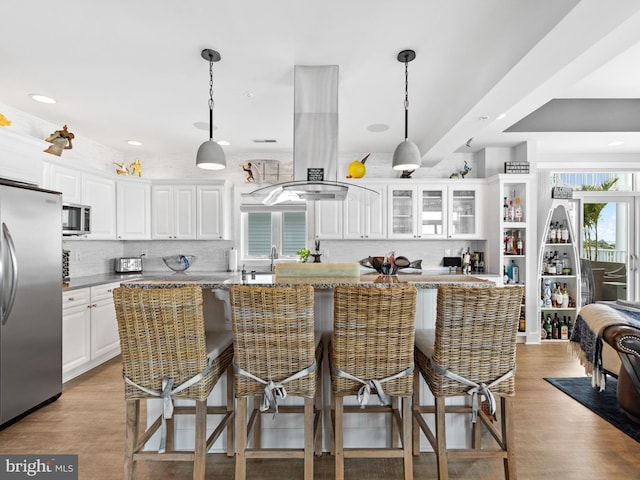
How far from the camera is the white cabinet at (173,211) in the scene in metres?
4.89

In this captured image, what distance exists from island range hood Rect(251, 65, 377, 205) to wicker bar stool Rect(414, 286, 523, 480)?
1.37m

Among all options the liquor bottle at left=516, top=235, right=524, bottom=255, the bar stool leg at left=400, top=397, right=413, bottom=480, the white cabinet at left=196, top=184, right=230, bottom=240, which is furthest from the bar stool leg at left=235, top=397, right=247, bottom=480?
the liquor bottle at left=516, top=235, right=524, bottom=255

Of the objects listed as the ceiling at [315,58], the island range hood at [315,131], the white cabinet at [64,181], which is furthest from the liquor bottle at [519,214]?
the white cabinet at [64,181]

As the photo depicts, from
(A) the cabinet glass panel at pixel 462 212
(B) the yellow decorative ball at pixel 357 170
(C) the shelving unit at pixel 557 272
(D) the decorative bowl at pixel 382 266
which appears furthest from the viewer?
(A) the cabinet glass panel at pixel 462 212

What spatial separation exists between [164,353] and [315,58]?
2.16 m

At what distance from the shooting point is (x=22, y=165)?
3084 millimetres

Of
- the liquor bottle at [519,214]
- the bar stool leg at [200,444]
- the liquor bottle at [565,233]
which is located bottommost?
the bar stool leg at [200,444]

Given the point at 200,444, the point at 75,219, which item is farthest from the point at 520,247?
the point at 75,219

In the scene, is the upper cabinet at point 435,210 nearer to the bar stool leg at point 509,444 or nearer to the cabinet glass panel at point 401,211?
the cabinet glass panel at point 401,211

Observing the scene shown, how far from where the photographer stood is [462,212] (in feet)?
15.9

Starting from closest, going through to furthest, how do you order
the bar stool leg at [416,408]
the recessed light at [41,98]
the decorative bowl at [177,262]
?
the bar stool leg at [416,408] < the recessed light at [41,98] < the decorative bowl at [177,262]

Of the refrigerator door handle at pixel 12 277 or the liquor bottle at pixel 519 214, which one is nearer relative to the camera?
the refrigerator door handle at pixel 12 277

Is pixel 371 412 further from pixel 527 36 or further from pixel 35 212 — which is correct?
pixel 35 212

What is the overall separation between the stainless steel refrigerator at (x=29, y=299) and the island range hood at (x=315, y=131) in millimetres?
1766
